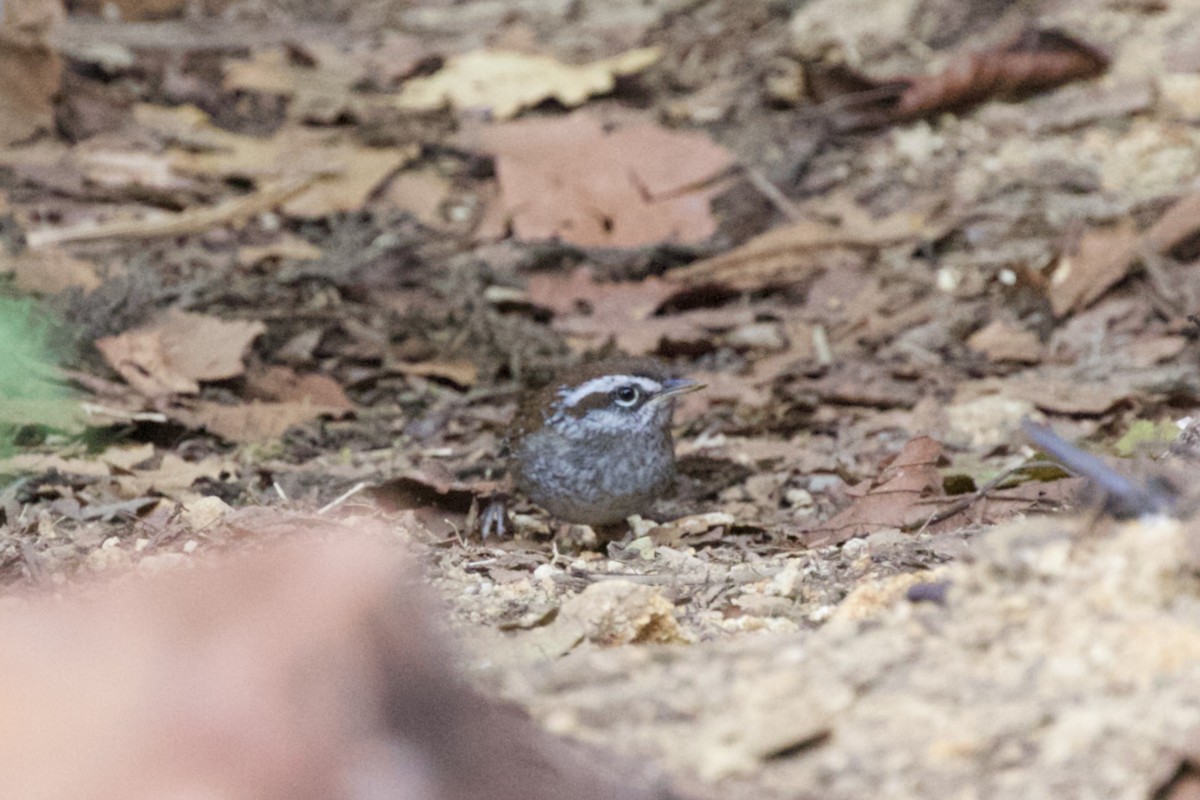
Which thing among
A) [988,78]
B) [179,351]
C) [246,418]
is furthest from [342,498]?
[988,78]

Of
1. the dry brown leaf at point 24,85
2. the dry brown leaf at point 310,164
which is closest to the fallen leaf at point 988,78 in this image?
the dry brown leaf at point 310,164

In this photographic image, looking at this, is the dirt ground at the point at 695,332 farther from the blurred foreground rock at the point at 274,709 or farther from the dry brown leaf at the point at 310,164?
the blurred foreground rock at the point at 274,709

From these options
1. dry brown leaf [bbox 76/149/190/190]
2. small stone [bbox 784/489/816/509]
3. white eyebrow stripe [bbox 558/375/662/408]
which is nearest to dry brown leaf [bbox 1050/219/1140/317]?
small stone [bbox 784/489/816/509]

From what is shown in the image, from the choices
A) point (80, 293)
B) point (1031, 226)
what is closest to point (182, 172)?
point (80, 293)

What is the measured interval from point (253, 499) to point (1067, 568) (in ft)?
11.6

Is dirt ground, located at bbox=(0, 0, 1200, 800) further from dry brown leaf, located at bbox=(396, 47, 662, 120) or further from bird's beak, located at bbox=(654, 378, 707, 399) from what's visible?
bird's beak, located at bbox=(654, 378, 707, 399)

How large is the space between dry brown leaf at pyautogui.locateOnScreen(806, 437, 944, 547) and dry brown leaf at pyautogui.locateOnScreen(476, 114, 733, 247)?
3.22 meters

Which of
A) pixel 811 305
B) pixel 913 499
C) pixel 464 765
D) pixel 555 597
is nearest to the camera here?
pixel 464 765

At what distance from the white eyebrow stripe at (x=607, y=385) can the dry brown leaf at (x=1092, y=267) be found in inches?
103

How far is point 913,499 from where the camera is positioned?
5629mm

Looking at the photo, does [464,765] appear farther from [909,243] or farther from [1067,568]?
[909,243]

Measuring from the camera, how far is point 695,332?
8.05 metres

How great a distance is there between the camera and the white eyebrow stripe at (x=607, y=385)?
Result: 21.0 feet

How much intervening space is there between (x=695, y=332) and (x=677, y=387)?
1678 millimetres
